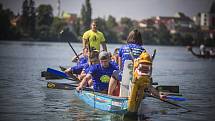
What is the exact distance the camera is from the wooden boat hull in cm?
1283

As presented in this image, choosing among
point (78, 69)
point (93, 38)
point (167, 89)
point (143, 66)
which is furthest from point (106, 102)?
point (93, 38)

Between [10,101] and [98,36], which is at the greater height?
[98,36]

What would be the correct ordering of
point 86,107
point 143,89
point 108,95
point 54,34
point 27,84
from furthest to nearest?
point 54,34, point 27,84, point 86,107, point 108,95, point 143,89

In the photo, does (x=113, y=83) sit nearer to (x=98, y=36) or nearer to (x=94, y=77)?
(x=94, y=77)

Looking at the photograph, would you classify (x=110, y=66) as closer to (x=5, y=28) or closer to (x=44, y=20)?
(x=5, y=28)

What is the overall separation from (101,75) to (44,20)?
146 m

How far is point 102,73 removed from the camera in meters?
14.1

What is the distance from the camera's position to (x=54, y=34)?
156 meters

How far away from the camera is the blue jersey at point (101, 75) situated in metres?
14.0

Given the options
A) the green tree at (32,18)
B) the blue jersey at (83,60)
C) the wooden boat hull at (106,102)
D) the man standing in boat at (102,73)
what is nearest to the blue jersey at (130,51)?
the man standing in boat at (102,73)

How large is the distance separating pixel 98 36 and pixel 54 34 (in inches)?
5426

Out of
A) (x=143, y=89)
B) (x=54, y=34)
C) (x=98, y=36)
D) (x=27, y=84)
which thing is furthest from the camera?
(x=54, y=34)

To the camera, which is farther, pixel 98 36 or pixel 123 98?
pixel 98 36

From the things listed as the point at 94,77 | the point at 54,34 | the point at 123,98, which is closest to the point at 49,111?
the point at 94,77
